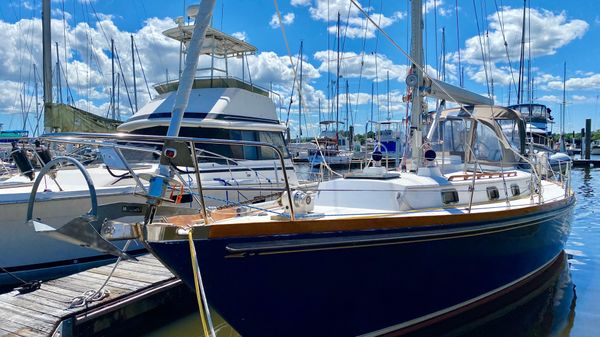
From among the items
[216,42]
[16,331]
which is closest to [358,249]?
[16,331]

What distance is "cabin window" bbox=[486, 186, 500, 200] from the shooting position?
21.3 feet

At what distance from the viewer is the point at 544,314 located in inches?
260

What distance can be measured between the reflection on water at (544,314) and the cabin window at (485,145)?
2369 mm

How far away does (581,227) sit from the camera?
39.5 ft

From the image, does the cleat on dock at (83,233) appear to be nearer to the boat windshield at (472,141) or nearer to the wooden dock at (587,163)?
the boat windshield at (472,141)

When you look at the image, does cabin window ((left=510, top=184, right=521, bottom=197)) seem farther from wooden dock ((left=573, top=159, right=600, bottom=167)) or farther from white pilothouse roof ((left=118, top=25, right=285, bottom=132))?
wooden dock ((left=573, top=159, right=600, bottom=167))

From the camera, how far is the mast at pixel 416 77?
6918 mm

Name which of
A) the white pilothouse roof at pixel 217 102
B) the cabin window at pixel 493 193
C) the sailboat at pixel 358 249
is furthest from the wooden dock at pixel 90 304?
the cabin window at pixel 493 193

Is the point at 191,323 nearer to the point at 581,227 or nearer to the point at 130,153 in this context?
the point at 130,153

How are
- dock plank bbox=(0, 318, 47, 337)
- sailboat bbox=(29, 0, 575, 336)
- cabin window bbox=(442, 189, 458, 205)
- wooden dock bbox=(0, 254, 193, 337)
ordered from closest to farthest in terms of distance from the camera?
sailboat bbox=(29, 0, 575, 336) → dock plank bbox=(0, 318, 47, 337) → wooden dock bbox=(0, 254, 193, 337) → cabin window bbox=(442, 189, 458, 205)

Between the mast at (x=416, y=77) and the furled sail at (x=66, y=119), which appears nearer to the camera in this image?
the mast at (x=416, y=77)

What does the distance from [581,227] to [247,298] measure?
1146 cm

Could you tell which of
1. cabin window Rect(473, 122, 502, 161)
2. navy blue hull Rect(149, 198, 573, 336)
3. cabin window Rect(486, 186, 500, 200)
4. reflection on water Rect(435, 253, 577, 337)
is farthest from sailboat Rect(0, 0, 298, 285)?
cabin window Rect(473, 122, 502, 161)

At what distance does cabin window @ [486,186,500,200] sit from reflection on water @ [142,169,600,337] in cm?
155
